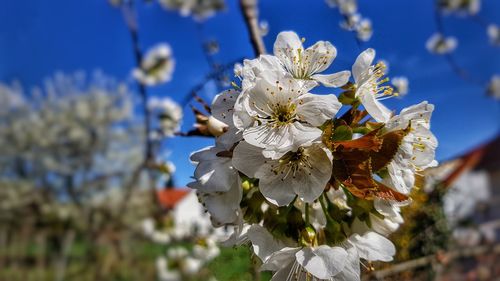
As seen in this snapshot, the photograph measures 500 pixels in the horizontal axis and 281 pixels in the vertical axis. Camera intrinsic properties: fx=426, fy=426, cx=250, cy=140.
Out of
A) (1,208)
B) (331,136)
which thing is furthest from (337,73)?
(1,208)

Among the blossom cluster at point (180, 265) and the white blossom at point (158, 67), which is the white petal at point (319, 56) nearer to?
the blossom cluster at point (180, 265)

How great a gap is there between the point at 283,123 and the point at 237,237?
0.14 meters

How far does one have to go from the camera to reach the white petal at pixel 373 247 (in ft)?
1.49

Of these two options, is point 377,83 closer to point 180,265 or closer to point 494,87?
point 180,265

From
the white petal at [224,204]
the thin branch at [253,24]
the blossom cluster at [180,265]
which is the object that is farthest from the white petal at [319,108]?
the blossom cluster at [180,265]

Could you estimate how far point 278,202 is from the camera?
0.42 meters

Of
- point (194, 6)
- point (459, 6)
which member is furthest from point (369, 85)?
point (459, 6)

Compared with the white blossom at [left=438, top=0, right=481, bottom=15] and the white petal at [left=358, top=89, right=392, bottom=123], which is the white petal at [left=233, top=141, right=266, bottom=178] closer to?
the white petal at [left=358, top=89, right=392, bottom=123]

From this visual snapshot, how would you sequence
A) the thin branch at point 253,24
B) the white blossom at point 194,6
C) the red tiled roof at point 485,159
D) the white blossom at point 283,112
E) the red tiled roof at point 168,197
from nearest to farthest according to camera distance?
the white blossom at point 283,112
the thin branch at point 253,24
the red tiled roof at point 168,197
the white blossom at point 194,6
the red tiled roof at point 485,159

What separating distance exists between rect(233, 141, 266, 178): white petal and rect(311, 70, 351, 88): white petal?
0.36 ft

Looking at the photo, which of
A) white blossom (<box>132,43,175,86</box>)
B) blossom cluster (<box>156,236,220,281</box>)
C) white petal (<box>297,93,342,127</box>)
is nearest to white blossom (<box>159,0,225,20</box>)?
white blossom (<box>132,43,175,86</box>)

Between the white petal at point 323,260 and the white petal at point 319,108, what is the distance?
13 cm

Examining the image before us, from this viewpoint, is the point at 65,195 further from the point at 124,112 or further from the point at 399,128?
the point at 399,128

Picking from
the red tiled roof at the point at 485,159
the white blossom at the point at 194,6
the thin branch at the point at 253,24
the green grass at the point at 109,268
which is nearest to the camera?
the thin branch at the point at 253,24
